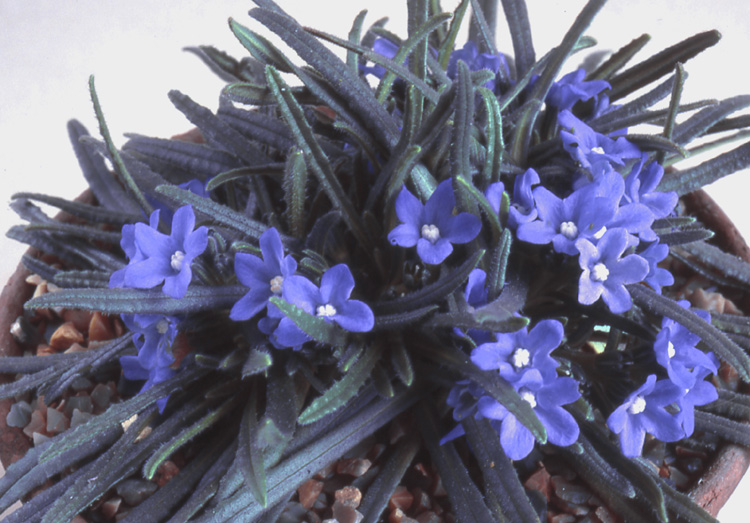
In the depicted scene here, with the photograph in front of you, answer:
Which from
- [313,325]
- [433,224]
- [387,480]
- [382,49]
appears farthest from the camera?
[382,49]

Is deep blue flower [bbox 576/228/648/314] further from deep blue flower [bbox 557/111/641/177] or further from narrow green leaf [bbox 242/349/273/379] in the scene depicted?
narrow green leaf [bbox 242/349/273/379]

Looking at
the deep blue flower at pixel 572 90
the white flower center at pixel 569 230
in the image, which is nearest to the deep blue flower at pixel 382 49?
the deep blue flower at pixel 572 90

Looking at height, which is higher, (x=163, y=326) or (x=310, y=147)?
(x=310, y=147)

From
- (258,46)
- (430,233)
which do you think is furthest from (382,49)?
(430,233)

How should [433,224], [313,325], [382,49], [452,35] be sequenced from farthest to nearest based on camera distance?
[382,49], [452,35], [433,224], [313,325]

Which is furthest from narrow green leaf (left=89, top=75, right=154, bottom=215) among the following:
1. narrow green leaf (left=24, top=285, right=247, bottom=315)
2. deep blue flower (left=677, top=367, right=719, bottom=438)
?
deep blue flower (left=677, top=367, right=719, bottom=438)

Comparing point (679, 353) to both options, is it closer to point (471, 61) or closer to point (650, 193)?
point (650, 193)

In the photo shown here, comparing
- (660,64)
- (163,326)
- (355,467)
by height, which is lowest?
(355,467)

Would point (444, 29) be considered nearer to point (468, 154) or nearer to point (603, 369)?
point (468, 154)
